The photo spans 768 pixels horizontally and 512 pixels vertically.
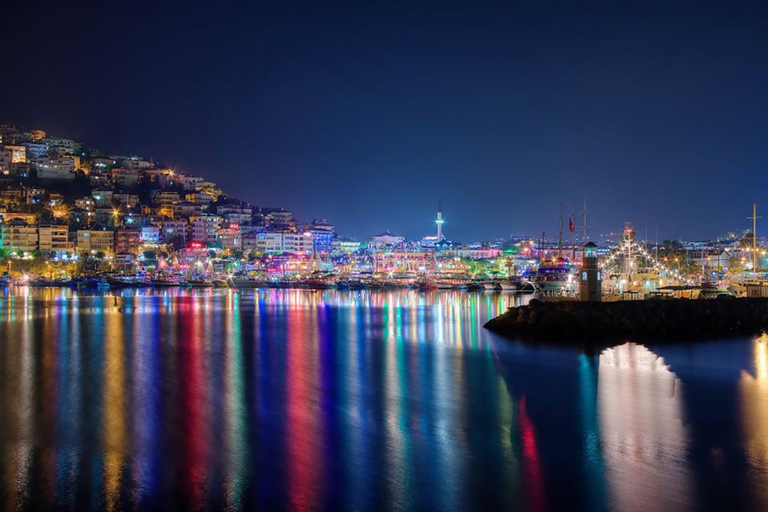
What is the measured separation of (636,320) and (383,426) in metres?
12.5

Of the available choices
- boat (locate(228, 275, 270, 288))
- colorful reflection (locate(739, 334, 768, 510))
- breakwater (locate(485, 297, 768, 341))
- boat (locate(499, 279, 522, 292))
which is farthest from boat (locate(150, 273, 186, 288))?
colorful reflection (locate(739, 334, 768, 510))

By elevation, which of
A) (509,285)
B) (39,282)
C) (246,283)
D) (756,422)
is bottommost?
(756,422)

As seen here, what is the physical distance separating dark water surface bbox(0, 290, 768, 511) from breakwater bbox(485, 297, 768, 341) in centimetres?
159

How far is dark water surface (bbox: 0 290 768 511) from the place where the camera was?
7.54 m

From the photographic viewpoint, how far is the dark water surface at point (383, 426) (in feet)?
24.7

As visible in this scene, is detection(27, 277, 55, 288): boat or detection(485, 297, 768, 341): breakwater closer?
detection(485, 297, 768, 341): breakwater

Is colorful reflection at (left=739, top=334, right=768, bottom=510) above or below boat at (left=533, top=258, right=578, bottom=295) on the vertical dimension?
below

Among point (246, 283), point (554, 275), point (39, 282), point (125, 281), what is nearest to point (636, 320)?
point (554, 275)

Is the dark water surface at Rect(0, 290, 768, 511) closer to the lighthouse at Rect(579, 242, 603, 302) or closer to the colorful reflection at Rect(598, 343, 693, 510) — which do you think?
the colorful reflection at Rect(598, 343, 693, 510)

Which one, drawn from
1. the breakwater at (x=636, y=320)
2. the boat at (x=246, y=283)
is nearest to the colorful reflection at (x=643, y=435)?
the breakwater at (x=636, y=320)

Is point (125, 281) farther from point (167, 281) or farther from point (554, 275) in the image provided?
point (554, 275)

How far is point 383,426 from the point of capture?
1059cm

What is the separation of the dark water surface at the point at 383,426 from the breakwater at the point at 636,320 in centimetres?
159

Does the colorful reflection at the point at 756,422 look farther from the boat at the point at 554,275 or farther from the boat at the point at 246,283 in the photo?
the boat at the point at 246,283
